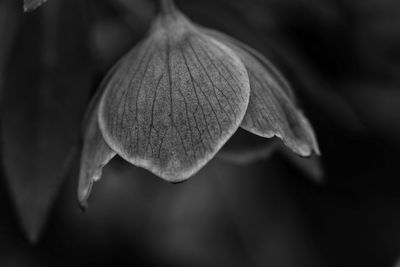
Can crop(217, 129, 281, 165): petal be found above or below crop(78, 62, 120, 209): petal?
below

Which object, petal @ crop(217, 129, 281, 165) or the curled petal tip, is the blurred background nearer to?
petal @ crop(217, 129, 281, 165)

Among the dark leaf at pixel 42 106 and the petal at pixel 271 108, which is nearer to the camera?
the petal at pixel 271 108

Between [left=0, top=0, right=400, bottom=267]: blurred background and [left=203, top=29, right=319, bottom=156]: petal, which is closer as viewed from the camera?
[left=203, top=29, right=319, bottom=156]: petal

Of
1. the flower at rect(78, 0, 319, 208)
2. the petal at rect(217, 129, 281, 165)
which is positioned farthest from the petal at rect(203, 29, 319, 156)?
the petal at rect(217, 129, 281, 165)

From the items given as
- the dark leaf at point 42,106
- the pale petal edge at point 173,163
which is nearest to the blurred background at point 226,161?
the dark leaf at point 42,106

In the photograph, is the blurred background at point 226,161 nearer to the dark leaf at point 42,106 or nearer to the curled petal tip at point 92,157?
the dark leaf at point 42,106

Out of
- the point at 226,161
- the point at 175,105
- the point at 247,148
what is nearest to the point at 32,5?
the point at 175,105

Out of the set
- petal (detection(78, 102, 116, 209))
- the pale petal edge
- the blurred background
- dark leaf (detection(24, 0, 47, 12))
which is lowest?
the blurred background

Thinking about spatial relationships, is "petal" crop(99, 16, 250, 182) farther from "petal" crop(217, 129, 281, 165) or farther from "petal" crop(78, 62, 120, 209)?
"petal" crop(217, 129, 281, 165)

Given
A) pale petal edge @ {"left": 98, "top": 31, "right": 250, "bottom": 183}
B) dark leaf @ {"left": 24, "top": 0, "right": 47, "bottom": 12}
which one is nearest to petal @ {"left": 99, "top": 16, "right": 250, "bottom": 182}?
pale petal edge @ {"left": 98, "top": 31, "right": 250, "bottom": 183}
